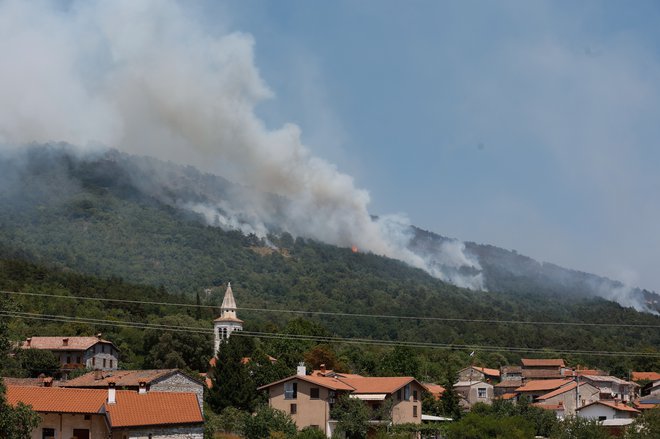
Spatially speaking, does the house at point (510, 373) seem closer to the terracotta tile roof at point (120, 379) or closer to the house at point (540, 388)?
the house at point (540, 388)

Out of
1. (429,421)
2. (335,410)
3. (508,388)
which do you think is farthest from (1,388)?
(508,388)

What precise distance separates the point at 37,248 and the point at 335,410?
14945cm

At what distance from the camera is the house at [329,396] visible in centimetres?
6028

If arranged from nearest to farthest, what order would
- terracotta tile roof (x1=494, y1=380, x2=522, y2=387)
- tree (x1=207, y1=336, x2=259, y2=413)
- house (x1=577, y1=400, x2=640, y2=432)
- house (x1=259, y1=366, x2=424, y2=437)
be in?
house (x1=259, y1=366, x2=424, y2=437), tree (x1=207, y1=336, x2=259, y2=413), house (x1=577, y1=400, x2=640, y2=432), terracotta tile roof (x1=494, y1=380, x2=522, y2=387)

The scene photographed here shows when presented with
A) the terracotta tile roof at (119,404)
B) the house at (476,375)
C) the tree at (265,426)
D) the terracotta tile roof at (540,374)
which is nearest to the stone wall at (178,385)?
the tree at (265,426)

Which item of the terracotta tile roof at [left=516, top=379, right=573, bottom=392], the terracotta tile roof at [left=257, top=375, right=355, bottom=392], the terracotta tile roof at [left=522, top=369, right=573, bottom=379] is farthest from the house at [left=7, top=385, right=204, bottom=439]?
the terracotta tile roof at [left=522, top=369, right=573, bottom=379]

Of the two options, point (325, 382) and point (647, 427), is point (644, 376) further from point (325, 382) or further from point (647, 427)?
point (647, 427)

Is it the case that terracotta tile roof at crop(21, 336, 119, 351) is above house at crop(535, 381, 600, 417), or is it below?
above

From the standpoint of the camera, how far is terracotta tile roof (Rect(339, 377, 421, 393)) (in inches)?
2484

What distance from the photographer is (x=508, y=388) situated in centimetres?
9344

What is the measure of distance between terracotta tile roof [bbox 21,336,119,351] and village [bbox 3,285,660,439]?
0.09m

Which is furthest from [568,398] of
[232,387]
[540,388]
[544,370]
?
[232,387]

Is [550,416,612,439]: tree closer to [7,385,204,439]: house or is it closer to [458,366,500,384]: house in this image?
[7,385,204,439]: house

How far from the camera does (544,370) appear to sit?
107 m
